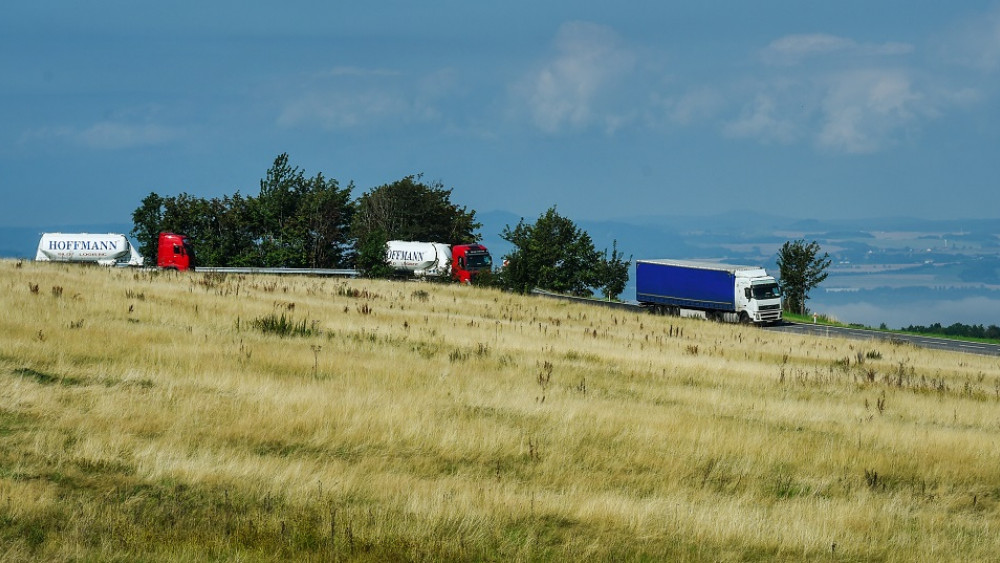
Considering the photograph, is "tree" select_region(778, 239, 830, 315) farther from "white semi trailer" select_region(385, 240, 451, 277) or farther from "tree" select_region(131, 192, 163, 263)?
"tree" select_region(131, 192, 163, 263)

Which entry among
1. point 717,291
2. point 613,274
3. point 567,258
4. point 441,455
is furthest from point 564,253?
point 441,455

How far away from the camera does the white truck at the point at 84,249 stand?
74688 millimetres

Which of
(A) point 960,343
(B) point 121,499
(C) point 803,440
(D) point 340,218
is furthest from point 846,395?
(D) point 340,218

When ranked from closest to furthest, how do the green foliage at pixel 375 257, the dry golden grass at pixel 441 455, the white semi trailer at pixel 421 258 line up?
the dry golden grass at pixel 441 455 < the green foliage at pixel 375 257 < the white semi trailer at pixel 421 258

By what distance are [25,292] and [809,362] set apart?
2279 cm

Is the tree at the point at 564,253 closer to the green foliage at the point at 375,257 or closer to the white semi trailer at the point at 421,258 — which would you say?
the white semi trailer at the point at 421,258

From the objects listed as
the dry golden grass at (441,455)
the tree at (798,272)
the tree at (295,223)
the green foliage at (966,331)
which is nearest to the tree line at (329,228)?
the tree at (295,223)

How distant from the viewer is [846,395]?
65.5 feet

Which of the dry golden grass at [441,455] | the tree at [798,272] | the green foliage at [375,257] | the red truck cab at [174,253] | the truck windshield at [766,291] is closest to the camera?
the dry golden grass at [441,455]

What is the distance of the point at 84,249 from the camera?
75.2 meters

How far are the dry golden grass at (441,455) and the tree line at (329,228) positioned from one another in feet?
207

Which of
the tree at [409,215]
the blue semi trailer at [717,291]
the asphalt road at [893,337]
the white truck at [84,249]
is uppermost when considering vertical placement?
the tree at [409,215]

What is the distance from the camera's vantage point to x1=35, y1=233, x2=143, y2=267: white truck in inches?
2940

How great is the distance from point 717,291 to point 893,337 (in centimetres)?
1046
